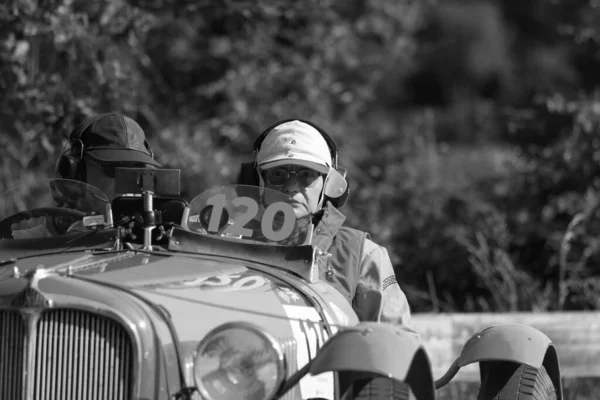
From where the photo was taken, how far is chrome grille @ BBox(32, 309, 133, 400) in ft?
12.6

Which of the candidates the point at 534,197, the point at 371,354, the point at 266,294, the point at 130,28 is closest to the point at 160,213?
the point at 266,294

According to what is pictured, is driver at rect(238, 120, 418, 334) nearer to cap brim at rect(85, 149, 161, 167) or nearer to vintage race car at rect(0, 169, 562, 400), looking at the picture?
vintage race car at rect(0, 169, 562, 400)

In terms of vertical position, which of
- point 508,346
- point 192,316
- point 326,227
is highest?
point 326,227

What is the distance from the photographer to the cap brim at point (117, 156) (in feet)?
18.4

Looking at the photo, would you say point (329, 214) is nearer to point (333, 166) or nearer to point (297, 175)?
point (297, 175)

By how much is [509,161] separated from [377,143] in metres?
3.05

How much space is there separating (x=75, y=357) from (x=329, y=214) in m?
1.78

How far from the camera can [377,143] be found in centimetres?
1356

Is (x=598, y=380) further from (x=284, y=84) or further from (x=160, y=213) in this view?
(x=284, y=84)

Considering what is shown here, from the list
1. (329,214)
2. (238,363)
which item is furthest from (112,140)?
(238,363)

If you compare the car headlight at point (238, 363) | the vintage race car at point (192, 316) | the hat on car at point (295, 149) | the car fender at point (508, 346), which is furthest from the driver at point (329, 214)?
the car headlight at point (238, 363)

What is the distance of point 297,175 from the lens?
5.43 m

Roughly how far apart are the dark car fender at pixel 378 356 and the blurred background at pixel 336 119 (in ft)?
13.0

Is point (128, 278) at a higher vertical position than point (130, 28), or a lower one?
lower
